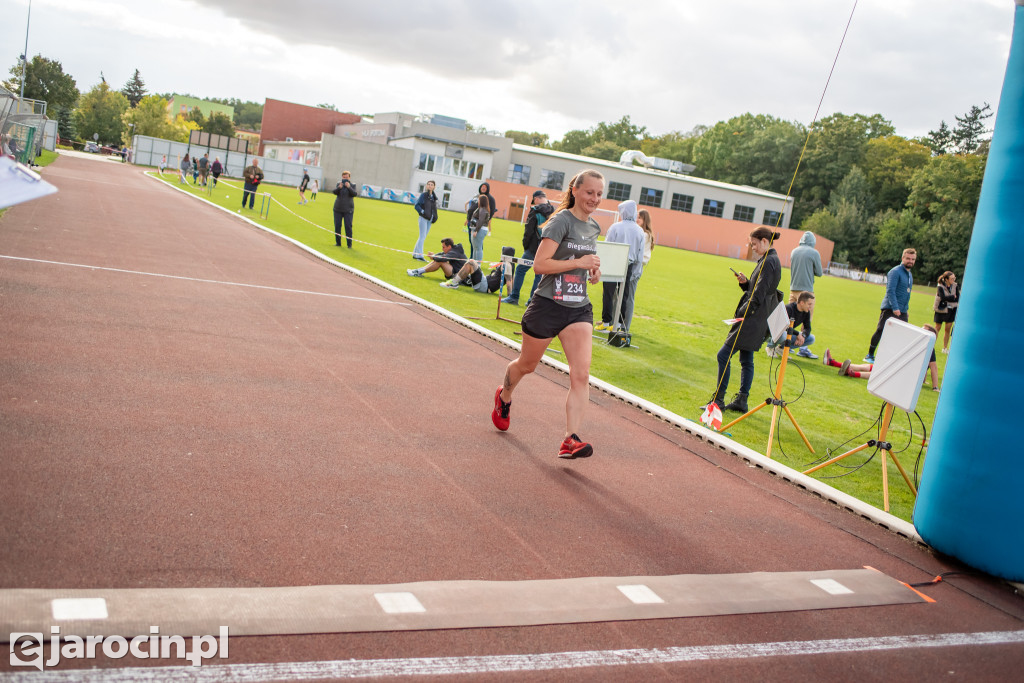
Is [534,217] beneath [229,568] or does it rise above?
above

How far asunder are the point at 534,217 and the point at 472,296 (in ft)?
10.0

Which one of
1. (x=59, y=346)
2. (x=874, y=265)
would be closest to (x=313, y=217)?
(x=59, y=346)

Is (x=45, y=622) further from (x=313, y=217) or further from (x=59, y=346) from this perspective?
(x=313, y=217)

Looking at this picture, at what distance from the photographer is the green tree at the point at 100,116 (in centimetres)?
10931

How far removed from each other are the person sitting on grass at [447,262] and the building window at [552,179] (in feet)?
230

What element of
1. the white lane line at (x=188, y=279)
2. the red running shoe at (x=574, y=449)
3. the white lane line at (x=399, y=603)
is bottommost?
the white lane line at (x=399, y=603)

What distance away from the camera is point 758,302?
28.8 ft

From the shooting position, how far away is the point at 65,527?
3.89 m

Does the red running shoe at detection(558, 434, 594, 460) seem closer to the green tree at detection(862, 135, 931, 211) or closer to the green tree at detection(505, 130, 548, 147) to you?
the green tree at detection(862, 135, 931, 211)

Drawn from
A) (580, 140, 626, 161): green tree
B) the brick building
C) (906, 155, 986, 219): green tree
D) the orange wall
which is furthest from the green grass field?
(580, 140, 626, 161): green tree

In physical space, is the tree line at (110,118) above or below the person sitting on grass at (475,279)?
above

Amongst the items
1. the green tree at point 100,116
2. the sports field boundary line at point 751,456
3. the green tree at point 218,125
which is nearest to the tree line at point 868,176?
the sports field boundary line at point 751,456

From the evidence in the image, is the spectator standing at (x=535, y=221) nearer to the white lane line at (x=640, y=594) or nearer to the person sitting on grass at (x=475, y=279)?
the person sitting on grass at (x=475, y=279)

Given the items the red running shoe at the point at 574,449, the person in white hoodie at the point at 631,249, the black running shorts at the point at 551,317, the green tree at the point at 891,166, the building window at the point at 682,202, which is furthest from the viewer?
the green tree at the point at 891,166
